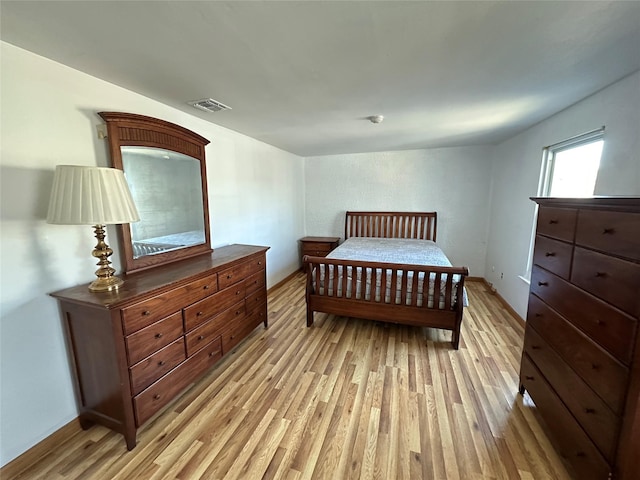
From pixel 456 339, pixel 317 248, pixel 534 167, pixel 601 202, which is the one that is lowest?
pixel 456 339

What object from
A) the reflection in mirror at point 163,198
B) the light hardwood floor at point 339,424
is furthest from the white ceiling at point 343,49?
the light hardwood floor at point 339,424

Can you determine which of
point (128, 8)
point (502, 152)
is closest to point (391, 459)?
point (128, 8)

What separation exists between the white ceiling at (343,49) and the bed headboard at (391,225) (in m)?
2.40

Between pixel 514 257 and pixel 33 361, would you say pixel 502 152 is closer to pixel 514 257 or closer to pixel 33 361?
pixel 514 257

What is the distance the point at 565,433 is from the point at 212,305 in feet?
7.82

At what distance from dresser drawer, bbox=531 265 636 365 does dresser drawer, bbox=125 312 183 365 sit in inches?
93.3

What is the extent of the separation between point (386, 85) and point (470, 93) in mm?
713

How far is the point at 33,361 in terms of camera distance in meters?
1.50

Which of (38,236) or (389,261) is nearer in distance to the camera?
(38,236)

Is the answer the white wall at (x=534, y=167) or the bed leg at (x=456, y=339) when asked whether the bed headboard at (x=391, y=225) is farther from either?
the bed leg at (x=456, y=339)

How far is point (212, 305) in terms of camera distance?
2.11 metres

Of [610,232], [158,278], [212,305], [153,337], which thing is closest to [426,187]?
[610,232]

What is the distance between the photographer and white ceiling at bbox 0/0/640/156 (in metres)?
1.11

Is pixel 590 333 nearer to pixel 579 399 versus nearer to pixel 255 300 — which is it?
pixel 579 399
